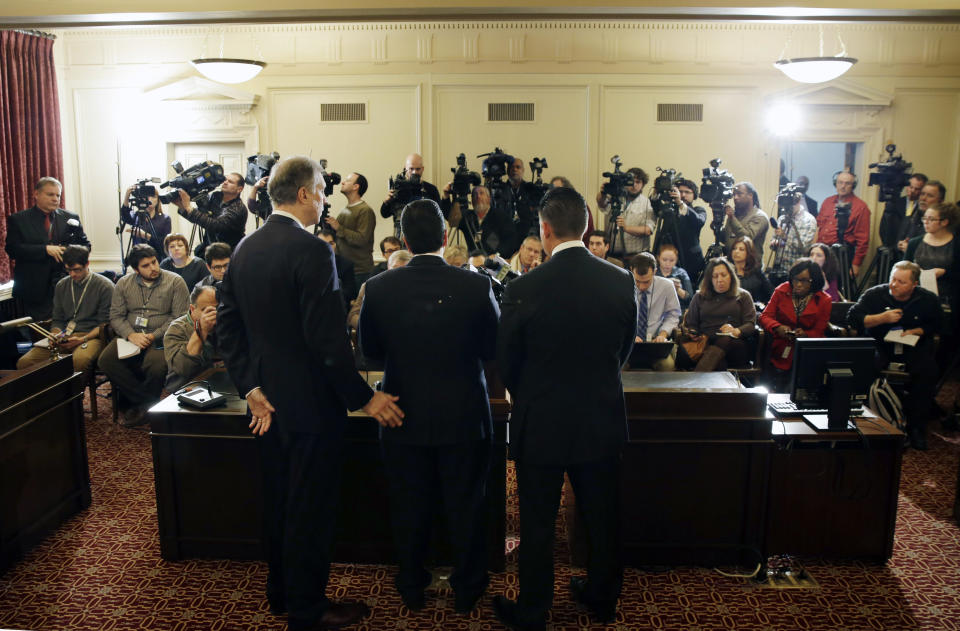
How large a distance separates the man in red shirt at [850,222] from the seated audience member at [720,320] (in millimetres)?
2602

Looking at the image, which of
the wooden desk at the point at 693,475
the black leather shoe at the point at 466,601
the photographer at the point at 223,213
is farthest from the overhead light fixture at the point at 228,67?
the black leather shoe at the point at 466,601

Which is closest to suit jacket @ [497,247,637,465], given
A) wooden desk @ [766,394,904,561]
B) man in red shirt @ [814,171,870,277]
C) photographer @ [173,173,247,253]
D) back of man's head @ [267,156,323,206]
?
back of man's head @ [267,156,323,206]

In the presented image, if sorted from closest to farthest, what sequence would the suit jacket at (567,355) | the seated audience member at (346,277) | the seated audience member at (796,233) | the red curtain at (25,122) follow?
the suit jacket at (567,355), the seated audience member at (346,277), the seated audience member at (796,233), the red curtain at (25,122)

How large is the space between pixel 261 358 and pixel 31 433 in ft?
4.80

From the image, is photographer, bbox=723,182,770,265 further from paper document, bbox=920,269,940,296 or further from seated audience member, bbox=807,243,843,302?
paper document, bbox=920,269,940,296

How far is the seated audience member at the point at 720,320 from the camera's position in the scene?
454 centimetres

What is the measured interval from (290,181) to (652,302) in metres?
2.98

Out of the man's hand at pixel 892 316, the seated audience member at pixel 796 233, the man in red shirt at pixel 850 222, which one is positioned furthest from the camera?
the man in red shirt at pixel 850 222

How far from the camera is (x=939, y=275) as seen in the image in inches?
197

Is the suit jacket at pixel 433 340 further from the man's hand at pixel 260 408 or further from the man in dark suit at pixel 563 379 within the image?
the man's hand at pixel 260 408

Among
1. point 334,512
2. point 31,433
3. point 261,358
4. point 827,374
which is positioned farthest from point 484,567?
point 31,433

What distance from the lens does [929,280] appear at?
4.83m

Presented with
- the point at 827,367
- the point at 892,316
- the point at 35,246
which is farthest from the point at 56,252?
the point at 892,316

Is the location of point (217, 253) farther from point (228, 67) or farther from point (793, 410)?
point (793, 410)
